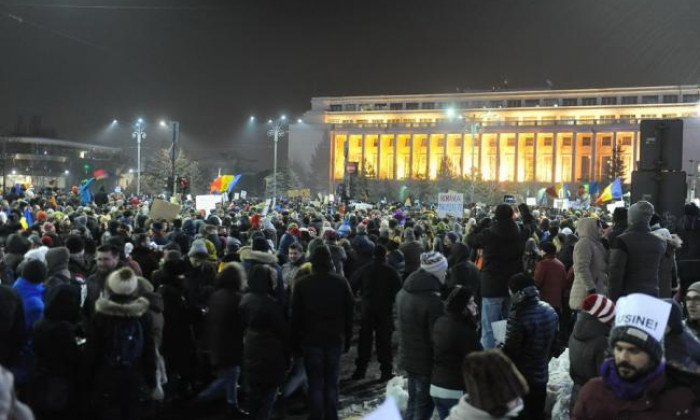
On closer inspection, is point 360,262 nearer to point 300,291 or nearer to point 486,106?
point 300,291

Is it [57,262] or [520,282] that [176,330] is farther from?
[520,282]

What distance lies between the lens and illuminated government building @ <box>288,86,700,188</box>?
298 ft

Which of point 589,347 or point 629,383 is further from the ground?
point 629,383

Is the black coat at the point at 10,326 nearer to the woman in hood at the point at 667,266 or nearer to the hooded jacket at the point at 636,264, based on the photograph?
the hooded jacket at the point at 636,264

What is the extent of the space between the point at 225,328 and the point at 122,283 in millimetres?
1799

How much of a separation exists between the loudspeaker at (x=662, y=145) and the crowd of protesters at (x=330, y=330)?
2.38 ft

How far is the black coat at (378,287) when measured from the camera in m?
9.84

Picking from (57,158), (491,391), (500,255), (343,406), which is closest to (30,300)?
(343,406)

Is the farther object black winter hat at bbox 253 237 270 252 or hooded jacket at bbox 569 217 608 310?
black winter hat at bbox 253 237 270 252

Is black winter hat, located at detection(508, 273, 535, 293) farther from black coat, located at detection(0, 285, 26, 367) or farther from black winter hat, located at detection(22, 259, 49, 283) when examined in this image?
black winter hat, located at detection(22, 259, 49, 283)

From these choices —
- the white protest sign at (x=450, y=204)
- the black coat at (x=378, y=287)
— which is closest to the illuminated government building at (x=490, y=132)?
the white protest sign at (x=450, y=204)

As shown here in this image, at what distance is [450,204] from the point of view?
1855cm

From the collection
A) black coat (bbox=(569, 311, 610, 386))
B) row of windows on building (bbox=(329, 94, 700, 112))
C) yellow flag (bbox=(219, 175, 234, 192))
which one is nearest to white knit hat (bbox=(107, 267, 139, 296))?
black coat (bbox=(569, 311, 610, 386))

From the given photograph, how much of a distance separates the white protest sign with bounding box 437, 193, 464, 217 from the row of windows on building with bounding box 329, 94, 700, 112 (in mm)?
80812
